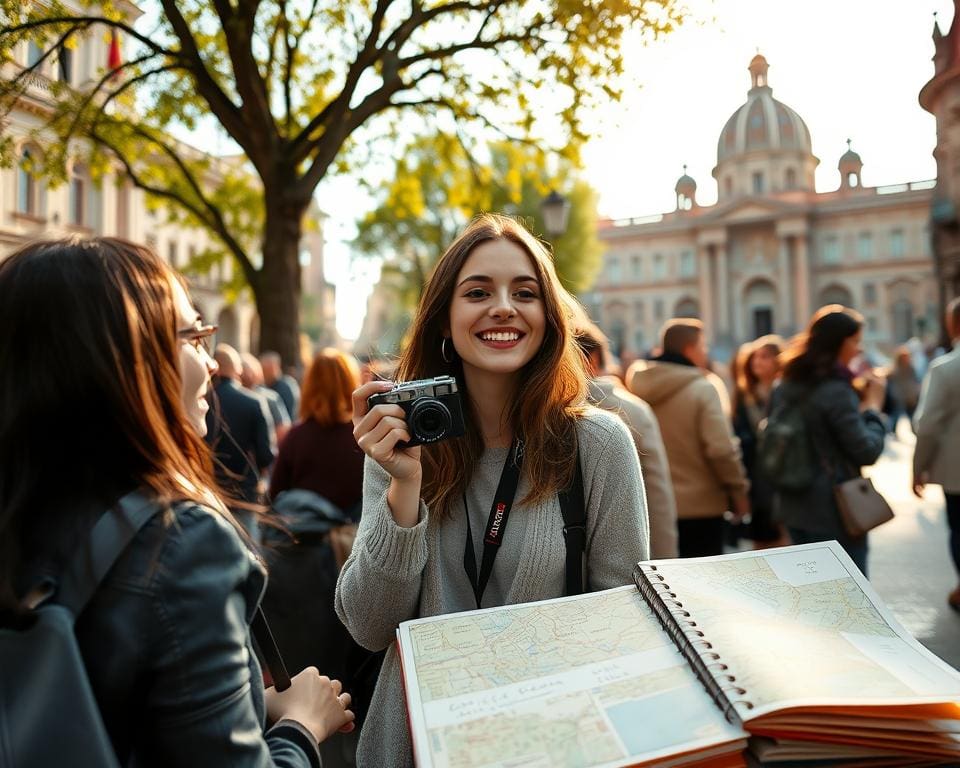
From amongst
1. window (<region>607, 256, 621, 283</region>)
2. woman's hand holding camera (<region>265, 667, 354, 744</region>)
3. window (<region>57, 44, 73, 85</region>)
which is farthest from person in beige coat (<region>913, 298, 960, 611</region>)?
window (<region>607, 256, 621, 283</region>)

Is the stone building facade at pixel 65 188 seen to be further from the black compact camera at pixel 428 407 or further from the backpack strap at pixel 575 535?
the backpack strap at pixel 575 535

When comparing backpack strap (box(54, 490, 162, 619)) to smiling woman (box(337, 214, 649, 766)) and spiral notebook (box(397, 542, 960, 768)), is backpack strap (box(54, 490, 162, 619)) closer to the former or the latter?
spiral notebook (box(397, 542, 960, 768))

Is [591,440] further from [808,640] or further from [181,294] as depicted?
[181,294]

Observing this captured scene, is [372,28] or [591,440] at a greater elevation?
[372,28]

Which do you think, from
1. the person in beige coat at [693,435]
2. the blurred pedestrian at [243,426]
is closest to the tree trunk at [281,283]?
the blurred pedestrian at [243,426]

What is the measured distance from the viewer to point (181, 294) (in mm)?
1389

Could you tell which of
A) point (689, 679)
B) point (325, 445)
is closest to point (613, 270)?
point (325, 445)

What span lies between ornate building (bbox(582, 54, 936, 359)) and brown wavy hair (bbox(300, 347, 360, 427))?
52.9 m

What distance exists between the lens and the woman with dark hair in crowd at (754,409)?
6238 mm

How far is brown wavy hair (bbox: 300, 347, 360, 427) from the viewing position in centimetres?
474

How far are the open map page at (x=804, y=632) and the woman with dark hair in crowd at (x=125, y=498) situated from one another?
0.75 meters

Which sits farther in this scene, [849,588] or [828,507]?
[828,507]


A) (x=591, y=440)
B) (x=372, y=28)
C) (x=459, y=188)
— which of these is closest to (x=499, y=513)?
(x=591, y=440)

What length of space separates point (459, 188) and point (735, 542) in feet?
25.3
